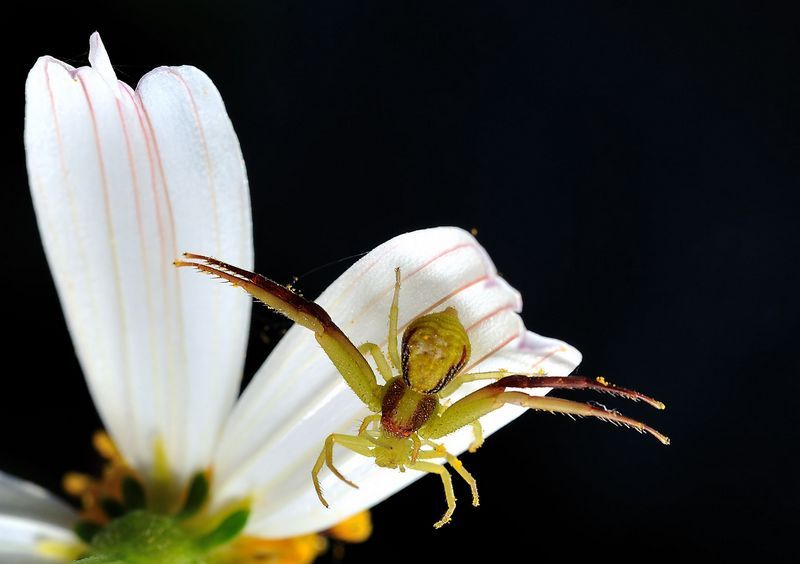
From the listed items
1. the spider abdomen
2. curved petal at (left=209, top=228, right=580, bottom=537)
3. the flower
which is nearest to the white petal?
the flower

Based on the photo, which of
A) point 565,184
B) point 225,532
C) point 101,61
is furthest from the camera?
point 565,184

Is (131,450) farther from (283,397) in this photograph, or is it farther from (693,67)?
(693,67)

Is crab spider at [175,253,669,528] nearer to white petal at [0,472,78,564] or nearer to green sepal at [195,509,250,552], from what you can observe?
green sepal at [195,509,250,552]

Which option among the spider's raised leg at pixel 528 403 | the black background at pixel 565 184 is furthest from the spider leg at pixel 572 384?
the black background at pixel 565 184

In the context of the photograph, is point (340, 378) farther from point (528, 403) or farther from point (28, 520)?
point (28, 520)

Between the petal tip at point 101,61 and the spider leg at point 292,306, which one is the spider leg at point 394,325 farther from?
the petal tip at point 101,61

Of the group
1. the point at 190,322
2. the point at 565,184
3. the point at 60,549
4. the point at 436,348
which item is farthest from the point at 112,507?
the point at 565,184

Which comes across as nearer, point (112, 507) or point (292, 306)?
point (292, 306)
